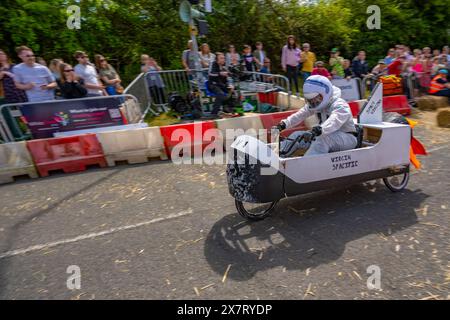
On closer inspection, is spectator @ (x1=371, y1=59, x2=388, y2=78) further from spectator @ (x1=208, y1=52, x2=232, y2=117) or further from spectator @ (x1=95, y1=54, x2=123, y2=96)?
spectator @ (x1=95, y1=54, x2=123, y2=96)

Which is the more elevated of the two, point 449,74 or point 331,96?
point 331,96

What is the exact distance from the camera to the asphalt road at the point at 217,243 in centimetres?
308

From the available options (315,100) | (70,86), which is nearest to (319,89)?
(315,100)

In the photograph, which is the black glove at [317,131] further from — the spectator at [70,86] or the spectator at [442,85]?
the spectator at [442,85]

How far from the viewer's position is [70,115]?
23.9ft

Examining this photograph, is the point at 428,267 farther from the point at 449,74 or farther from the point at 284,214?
the point at 449,74

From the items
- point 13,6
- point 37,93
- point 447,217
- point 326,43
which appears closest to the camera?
point 447,217

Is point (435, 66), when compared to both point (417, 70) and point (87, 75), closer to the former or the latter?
point (417, 70)

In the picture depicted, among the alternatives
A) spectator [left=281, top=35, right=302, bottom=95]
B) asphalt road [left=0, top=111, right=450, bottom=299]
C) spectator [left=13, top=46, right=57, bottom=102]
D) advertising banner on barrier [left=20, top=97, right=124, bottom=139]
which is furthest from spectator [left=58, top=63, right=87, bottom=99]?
spectator [left=281, top=35, right=302, bottom=95]

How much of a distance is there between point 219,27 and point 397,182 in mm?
12847

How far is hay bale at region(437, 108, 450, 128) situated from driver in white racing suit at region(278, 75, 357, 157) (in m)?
5.05
